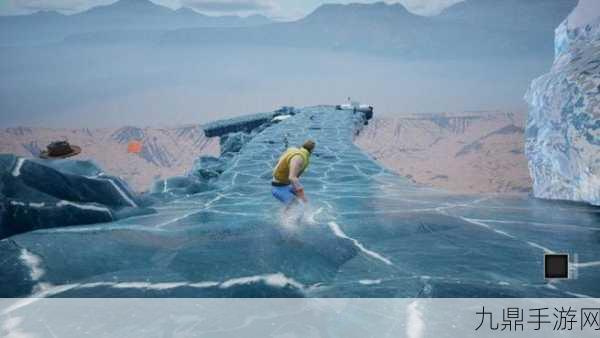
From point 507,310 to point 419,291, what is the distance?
0.48 meters

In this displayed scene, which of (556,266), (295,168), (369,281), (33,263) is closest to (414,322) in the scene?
(369,281)

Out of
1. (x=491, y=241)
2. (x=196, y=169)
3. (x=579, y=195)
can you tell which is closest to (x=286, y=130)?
(x=196, y=169)

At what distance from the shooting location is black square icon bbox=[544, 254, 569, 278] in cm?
280

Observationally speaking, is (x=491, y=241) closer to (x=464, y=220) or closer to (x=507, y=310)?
(x=464, y=220)

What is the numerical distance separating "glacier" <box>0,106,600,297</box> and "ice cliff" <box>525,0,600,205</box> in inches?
16.1

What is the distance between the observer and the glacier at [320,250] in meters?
2.73

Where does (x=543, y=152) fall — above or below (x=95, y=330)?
above

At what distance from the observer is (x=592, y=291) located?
261 centimetres

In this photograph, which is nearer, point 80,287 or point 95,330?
point 95,330

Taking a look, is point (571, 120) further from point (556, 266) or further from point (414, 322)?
point (414, 322)

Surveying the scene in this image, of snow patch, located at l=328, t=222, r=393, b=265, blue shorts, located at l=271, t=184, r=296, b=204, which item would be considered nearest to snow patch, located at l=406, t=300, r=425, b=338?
snow patch, located at l=328, t=222, r=393, b=265

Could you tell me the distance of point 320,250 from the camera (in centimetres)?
329

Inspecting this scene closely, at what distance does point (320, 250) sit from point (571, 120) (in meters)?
3.76

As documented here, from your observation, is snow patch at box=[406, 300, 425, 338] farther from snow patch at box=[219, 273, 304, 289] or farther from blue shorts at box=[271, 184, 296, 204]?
blue shorts at box=[271, 184, 296, 204]
